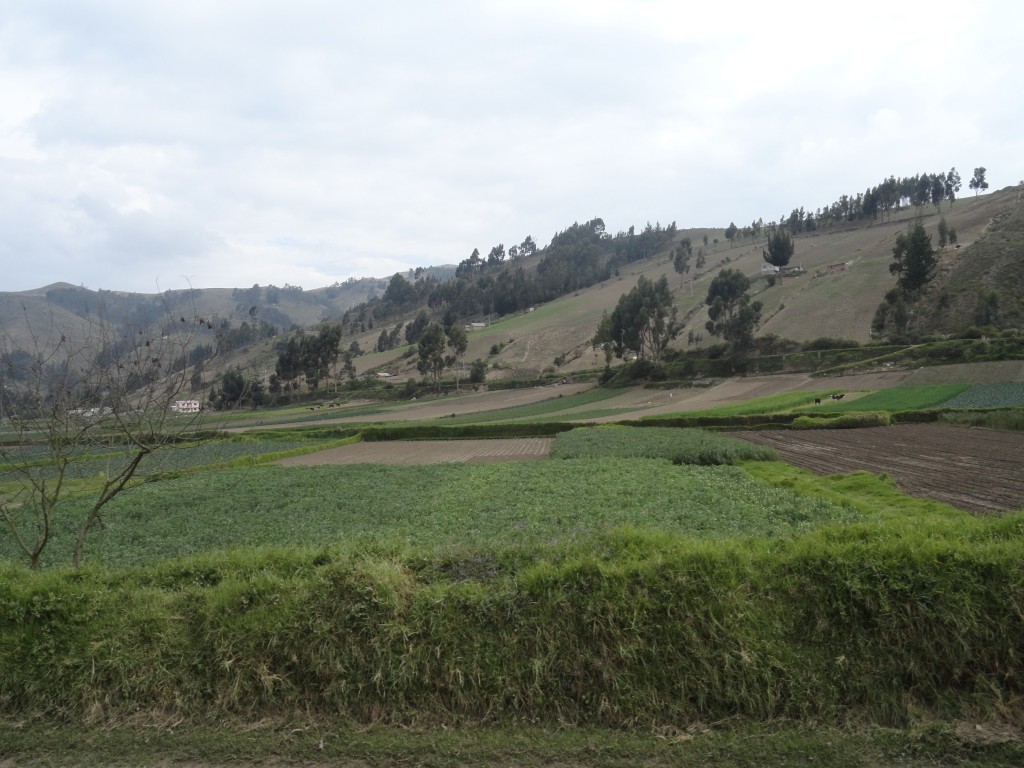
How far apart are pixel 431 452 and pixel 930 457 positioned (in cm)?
3367

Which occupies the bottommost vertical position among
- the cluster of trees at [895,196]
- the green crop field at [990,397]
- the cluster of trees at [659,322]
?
the green crop field at [990,397]

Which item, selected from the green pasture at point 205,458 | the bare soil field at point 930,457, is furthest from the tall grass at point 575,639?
the green pasture at point 205,458

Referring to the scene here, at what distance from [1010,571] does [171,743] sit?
9022 mm

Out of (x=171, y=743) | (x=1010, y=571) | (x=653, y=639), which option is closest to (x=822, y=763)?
(x=653, y=639)

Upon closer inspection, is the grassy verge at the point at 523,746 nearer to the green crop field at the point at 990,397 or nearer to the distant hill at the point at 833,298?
the distant hill at the point at 833,298

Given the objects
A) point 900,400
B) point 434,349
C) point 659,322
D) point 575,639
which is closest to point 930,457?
point 575,639

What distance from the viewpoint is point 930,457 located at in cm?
2853

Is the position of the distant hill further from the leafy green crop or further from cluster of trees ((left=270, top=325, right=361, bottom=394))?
the leafy green crop

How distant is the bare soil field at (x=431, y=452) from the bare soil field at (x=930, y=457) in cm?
1739

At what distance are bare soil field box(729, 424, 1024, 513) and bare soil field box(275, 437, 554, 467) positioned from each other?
17391mm

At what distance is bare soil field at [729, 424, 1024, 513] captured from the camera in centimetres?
1964

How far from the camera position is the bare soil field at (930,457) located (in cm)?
1964

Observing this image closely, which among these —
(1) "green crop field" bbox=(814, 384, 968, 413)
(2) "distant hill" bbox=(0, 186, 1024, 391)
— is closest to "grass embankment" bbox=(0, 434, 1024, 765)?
(2) "distant hill" bbox=(0, 186, 1024, 391)

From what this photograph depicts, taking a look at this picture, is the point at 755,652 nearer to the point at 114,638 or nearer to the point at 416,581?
the point at 416,581
